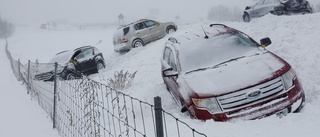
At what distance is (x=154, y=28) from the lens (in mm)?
19344

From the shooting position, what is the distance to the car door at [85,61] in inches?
602

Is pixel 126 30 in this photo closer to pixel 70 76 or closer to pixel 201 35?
pixel 70 76

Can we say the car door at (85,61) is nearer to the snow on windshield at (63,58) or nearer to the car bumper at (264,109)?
the snow on windshield at (63,58)

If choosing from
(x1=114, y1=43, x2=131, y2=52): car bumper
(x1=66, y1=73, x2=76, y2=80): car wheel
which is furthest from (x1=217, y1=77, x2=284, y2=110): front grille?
(x1=114, y1=43, x2=131, y2=52): car bumper

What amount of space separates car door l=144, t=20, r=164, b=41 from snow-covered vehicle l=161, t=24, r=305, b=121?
42.0 ft

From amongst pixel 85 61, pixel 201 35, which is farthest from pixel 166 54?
pixel 85 61

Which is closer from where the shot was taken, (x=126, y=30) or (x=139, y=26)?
(x=126, y=30)

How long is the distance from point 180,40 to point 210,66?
1608mm

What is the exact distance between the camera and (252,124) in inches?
183

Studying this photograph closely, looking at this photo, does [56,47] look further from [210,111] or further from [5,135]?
[210,111]

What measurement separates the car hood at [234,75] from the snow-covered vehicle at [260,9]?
36.0 feet

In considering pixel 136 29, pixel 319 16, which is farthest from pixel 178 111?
pixel 136 29

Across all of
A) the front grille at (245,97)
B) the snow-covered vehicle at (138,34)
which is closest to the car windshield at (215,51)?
the front grille at (245,97)

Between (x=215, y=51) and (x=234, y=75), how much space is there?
1.21 metres
